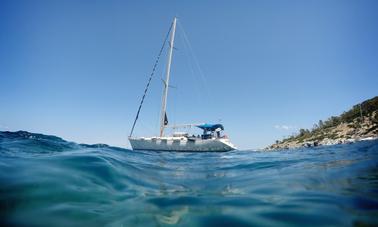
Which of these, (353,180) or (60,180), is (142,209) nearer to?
(60,180)

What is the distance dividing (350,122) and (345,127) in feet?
9.66

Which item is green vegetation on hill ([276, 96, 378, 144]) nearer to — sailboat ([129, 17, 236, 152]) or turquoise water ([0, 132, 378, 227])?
sailboat ([129, 17, 236, 152])

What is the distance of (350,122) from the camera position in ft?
144

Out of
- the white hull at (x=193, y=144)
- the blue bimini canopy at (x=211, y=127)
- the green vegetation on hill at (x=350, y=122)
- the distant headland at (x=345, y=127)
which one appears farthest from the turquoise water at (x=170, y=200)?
the green vegetation on hill at (x=350, y=122)

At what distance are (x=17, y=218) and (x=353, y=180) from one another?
18.9 ft

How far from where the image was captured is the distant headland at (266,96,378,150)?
114 feet

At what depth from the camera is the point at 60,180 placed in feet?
13.5

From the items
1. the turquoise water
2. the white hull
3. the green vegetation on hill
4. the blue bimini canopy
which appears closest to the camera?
the turquoise water

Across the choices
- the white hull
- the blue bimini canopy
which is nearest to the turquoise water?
the white hull

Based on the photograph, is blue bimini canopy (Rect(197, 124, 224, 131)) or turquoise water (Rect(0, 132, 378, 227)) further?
blue bimini canopy (Rect(197, 124, 224, 131))

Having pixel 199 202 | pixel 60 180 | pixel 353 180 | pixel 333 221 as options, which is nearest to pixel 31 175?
pixel 60 180

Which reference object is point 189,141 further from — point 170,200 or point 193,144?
point 170,200

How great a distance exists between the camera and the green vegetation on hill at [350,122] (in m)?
38.7

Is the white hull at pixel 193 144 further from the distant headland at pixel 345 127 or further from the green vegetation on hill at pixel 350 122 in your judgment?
the green vegetation on hill at pixel 350 122
